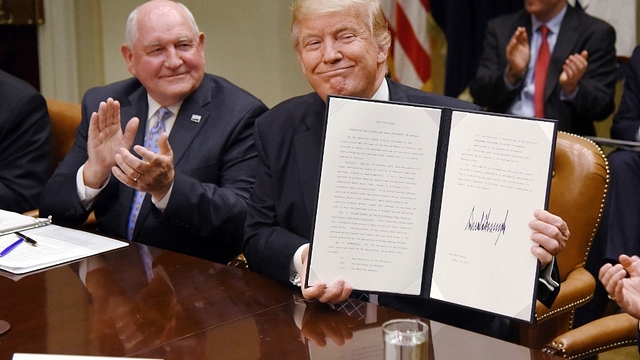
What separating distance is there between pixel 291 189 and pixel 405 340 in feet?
3.01

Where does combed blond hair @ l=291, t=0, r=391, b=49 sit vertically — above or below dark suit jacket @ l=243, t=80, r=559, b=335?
above

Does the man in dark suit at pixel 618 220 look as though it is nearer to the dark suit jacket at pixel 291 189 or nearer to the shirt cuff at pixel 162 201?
the dark suit jacket at pixel 291 189

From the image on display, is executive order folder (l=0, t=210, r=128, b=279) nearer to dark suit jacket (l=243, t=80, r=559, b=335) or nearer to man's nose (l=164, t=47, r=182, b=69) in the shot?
dark suit jacket (l=243, t=80, r=559, b=335)

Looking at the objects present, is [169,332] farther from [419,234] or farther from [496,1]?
[496,1]

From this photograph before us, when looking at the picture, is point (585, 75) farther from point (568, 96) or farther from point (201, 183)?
point (201, 183)

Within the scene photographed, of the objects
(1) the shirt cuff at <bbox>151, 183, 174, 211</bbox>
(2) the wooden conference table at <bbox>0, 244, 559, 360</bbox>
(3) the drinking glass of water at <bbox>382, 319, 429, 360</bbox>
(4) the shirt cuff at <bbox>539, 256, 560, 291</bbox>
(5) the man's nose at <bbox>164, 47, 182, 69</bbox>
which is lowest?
(1) the shirt cuff at <bbox>151, 183, 174, 211</bbox>

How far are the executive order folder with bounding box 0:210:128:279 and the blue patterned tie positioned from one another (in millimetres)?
355

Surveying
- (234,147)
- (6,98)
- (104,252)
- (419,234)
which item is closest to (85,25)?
(6,98)

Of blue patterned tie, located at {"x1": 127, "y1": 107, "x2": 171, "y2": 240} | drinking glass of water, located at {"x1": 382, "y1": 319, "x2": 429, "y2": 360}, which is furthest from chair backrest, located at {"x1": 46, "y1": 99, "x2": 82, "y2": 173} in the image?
drinking glass of water, located at {"x1": 382, "y1": 319, "x2": 429, "y2": 360}

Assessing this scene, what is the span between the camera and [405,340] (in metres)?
1.49

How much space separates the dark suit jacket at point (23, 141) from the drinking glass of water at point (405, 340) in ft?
7.64

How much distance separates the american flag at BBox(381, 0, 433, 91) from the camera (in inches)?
197

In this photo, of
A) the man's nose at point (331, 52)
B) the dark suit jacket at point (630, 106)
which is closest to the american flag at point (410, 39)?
the dark suit jacket at point (630, 106)
